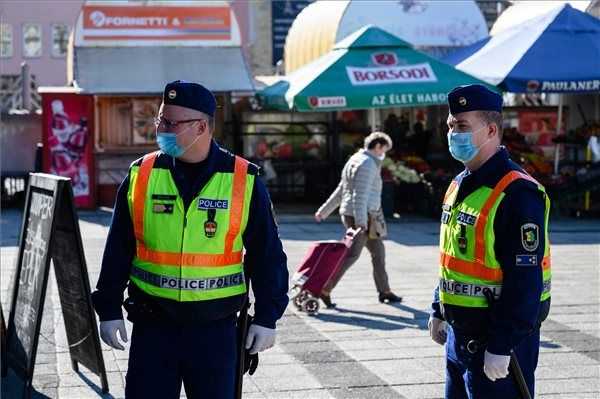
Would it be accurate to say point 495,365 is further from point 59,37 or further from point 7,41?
point 59,37

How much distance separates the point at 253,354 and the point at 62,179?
90.5 inches

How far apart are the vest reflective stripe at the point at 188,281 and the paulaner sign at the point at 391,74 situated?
13.7m

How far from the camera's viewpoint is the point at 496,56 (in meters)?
19.5

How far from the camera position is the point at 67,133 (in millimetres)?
20000

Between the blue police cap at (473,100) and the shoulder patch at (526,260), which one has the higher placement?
the blue police cap at (473,100)

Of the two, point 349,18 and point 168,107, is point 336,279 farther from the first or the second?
point 349,18

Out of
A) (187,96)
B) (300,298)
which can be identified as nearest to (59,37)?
(300,298)

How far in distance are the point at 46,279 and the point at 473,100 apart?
2.98 meters

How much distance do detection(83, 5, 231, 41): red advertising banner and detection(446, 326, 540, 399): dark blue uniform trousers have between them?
1623cm

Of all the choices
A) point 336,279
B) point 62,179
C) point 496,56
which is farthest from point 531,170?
point 62,179

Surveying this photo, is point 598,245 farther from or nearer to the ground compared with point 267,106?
nearer to the ground

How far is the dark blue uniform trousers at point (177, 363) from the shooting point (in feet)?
14.4

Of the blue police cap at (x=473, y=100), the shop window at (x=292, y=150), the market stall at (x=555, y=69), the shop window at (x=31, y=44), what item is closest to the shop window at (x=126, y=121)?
the shop window at (x=292, y=150)

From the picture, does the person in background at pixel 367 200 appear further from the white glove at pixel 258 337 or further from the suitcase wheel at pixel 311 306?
the white glove at pixel 258 337
